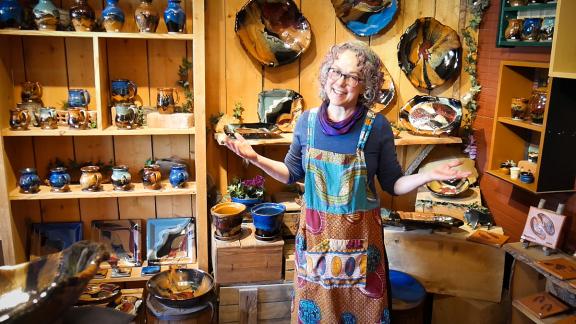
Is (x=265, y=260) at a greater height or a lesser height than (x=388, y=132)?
lesser

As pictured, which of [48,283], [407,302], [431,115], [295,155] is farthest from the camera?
[431,115]

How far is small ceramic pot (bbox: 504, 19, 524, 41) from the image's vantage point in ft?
7.04

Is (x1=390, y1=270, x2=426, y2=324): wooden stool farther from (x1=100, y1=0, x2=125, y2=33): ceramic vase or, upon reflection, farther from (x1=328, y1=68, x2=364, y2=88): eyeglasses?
(x1=100, y1=0, x2=125, y2=33): ceramic vase

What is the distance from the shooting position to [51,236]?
2.50m

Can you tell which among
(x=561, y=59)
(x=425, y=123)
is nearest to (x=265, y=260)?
(x=425, y=123)

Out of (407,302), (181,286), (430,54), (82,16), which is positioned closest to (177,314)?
(181,286)

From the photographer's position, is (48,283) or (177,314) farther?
(177,314)

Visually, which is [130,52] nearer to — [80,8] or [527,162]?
[80,8]

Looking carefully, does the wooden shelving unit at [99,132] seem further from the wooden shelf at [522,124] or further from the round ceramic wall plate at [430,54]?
the wooden shelf at [522,124]

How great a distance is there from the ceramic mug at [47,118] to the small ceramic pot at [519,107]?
2079 mm

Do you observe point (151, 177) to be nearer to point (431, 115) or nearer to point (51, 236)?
point (51, 236)

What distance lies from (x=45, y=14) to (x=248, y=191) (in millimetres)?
1219

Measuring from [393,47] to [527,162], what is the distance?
2.97 feet

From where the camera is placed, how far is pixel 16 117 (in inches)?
87.2
